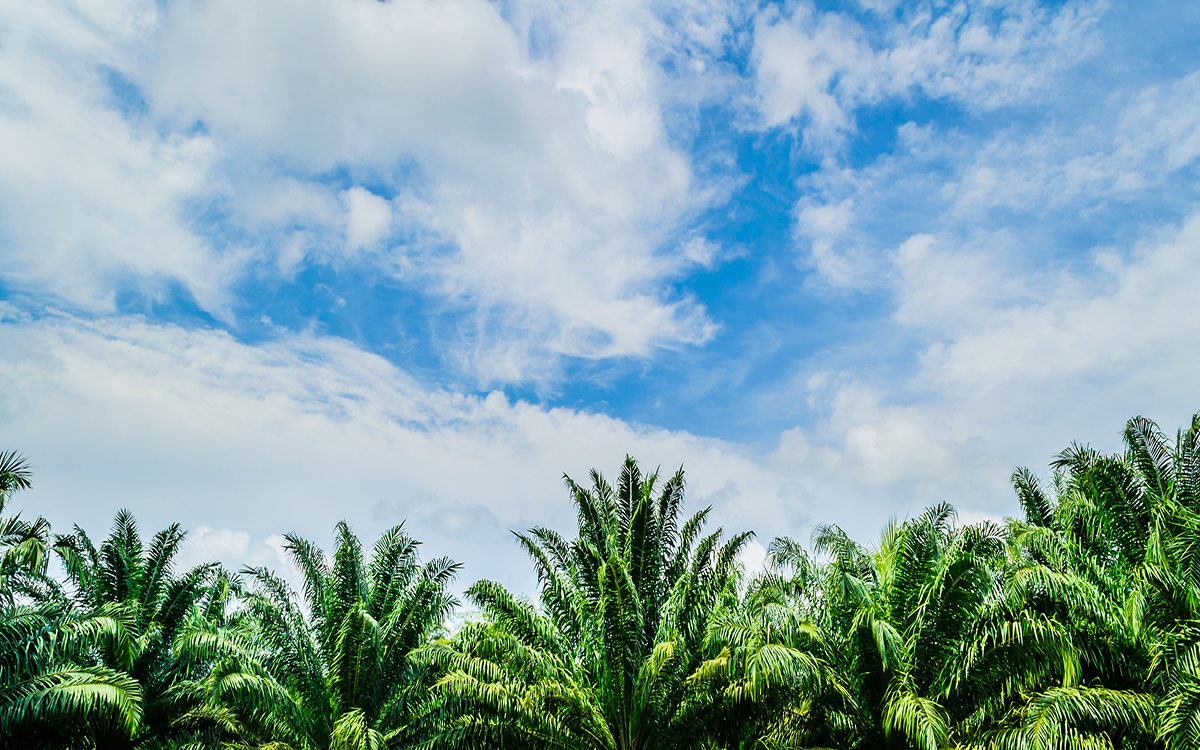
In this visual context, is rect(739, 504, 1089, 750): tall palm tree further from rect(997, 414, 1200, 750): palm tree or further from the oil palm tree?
the oil palm tree

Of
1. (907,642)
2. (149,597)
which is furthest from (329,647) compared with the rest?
(907,642)

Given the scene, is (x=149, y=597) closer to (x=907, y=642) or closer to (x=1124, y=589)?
(x=907, y=642)

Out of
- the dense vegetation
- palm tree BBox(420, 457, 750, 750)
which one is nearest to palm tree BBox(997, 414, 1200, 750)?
the dense vegetation

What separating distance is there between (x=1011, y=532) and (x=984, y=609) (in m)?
3.07

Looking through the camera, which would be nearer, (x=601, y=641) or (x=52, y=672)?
(x=52, y=672)

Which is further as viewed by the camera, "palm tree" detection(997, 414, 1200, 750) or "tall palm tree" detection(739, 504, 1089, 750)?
"tall palm tree" detection(739, 504, 1089, 750)

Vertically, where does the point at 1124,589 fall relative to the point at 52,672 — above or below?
above

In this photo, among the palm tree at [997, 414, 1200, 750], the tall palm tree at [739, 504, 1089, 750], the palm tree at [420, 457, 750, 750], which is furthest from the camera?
the palm tree at [420, 457, 750, 750]

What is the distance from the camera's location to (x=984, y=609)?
1435 cm

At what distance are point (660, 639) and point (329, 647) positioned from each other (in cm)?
785

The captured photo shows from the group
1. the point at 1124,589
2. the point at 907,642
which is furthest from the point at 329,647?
the point at 1124,589

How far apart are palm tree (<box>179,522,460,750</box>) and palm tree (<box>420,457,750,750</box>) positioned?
6.08ft

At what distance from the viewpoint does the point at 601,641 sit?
1719cm

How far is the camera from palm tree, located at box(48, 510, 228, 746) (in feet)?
61.9
